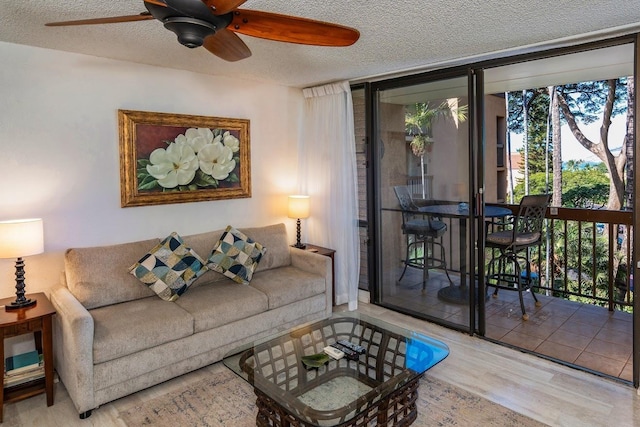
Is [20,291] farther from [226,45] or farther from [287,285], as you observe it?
[226,45]

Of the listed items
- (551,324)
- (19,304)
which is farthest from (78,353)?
(551,324)

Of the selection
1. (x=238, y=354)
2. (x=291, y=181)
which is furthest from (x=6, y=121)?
(x=291, y=181)

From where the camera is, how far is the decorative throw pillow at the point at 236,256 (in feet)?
11.3


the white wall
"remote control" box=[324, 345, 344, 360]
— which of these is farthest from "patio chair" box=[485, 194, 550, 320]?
the white wall

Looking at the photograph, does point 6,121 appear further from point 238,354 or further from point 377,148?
point 377,148

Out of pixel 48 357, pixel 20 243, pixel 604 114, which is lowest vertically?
pixel 48 357

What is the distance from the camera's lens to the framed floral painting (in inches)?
129

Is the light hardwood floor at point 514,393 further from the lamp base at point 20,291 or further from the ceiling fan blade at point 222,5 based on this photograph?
the ceiling fan blade at point 222,5

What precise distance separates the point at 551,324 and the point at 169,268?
11.1 feet

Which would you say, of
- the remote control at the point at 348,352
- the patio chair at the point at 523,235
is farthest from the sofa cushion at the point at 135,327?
the patio chair at the point at 523,235

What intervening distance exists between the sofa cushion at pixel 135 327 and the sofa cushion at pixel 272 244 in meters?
1.08

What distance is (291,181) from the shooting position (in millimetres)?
4473

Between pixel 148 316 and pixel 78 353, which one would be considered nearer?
pixel 78 353

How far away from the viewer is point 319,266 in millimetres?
3760
